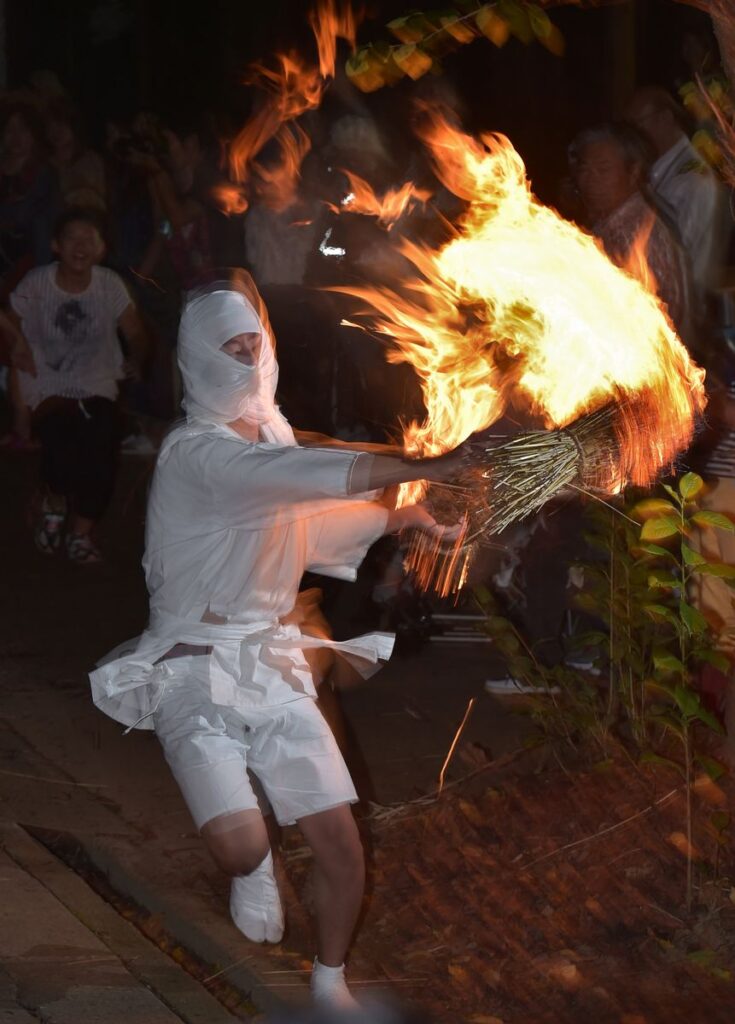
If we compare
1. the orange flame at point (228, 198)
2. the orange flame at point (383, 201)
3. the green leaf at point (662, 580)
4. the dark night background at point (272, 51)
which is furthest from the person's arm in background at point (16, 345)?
the green leaf at point (662, 580)

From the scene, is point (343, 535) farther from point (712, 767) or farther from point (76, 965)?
point (76, 965)

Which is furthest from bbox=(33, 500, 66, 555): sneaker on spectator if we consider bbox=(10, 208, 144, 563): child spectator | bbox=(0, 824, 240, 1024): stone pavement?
bbox=(0, 824, 240, 1024): stone pavement

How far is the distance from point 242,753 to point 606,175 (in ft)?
9.75

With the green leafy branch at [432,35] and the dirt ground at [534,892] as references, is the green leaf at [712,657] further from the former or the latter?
the green leafy branch at [432,35]

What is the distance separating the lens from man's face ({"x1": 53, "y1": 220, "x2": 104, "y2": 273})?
9.52m

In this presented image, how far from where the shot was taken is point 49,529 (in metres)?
9.66

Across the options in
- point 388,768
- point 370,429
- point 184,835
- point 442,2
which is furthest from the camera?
point 442,2

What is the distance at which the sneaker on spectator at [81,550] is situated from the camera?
951 cm

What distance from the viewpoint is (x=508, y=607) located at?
7.57 m

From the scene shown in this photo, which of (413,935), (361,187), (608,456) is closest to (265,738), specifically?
(413,935)

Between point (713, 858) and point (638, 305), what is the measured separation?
163 centimetres

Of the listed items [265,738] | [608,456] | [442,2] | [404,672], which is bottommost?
[404,672]

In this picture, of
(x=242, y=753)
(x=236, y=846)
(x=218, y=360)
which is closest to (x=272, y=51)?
(x=218, y=360)

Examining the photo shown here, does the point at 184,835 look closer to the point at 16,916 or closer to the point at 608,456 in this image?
the point at 16,916
